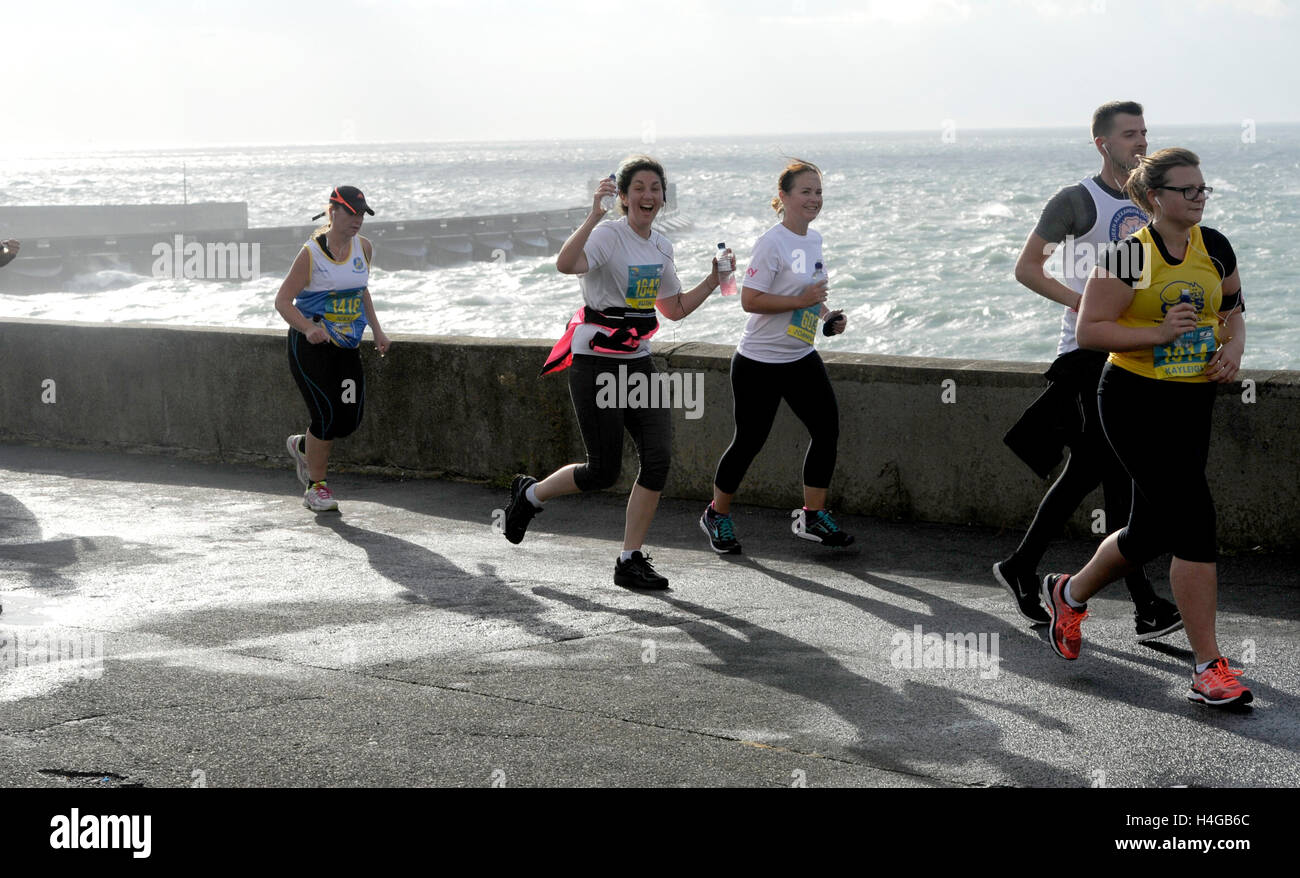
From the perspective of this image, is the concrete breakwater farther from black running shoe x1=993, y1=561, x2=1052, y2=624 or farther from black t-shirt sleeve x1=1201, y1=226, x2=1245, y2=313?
black running shoe x1=993, y1=561, x2=1052, y2=624

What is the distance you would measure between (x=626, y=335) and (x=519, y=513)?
3.70 feet

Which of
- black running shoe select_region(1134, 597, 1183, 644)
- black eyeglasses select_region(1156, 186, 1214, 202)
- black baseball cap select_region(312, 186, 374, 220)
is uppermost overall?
black baseball cap select_region(312, 186, 374, 220)

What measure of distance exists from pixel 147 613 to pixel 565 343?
6.98 ft

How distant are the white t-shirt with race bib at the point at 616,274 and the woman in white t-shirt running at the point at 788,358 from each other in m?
0.67

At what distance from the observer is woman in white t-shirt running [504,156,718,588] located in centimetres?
691

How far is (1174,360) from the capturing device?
16.3 feet

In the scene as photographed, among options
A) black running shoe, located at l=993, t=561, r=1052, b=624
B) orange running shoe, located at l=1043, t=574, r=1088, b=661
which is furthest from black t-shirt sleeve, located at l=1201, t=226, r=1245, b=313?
black running shoe, located at l=993, t=561, r=1052, b=624

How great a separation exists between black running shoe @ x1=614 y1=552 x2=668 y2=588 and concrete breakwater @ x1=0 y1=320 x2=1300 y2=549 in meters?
1.20

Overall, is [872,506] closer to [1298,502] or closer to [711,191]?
[1298,502]

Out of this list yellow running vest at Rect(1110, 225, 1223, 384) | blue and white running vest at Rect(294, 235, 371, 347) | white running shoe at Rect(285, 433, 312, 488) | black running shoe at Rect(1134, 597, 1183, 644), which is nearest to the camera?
yellow running vest at Rect(1110, 225, 1223, 384)

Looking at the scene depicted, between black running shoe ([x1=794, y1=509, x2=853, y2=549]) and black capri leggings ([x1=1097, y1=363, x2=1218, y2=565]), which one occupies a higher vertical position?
black capri leggings ([x1=1097, y1=363, x2=1218, y2=565])

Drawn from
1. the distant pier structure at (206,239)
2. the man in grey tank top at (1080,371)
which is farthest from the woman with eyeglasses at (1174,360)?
the distant pier structure at (206,239)
